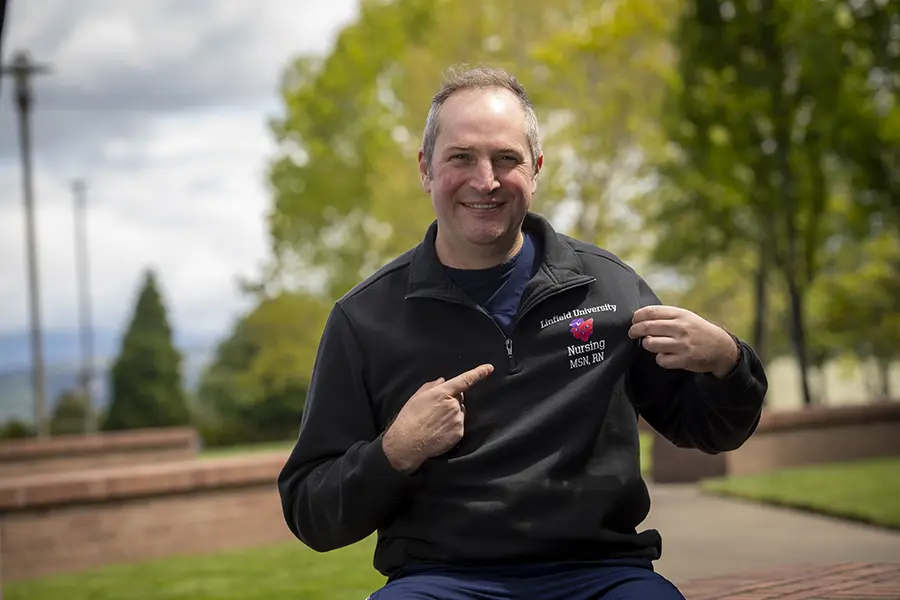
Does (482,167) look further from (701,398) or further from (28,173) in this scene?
(28,173)

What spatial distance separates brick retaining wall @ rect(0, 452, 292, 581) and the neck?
21.6ft

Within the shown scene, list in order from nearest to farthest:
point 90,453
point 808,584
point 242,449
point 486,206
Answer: point 486,206, point 808,584, point 90,453, point 242,449

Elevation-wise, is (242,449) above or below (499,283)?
below

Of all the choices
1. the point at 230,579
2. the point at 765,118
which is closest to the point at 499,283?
the point at 230,579

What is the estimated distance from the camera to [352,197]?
1160 inches

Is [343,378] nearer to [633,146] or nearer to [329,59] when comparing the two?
[633,146]

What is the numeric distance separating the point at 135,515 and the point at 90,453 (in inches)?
454

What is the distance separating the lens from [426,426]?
2.82 m

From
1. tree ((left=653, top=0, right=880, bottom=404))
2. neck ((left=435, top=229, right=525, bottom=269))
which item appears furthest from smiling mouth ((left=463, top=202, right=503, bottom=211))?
tree ((left=653, top=0, right=880, bottom=404))

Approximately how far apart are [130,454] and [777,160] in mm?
11019

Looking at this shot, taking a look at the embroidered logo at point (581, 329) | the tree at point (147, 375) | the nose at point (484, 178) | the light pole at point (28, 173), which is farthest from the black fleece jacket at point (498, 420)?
the tree at point (147, 375)

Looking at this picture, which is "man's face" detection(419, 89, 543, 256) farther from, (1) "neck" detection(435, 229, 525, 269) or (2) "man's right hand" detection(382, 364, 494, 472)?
(2) "man's right hand" detection(382, 364, 494, 472)

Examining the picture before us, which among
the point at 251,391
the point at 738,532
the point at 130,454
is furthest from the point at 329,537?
the point at 251,391

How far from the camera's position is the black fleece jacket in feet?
9.59
